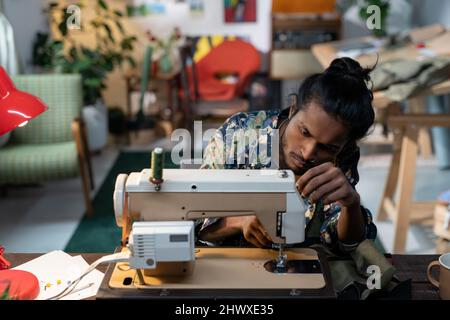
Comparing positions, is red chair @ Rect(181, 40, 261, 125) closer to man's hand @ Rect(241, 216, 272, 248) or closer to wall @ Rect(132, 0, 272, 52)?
wall @ Rect(132, 0, 272, 52)

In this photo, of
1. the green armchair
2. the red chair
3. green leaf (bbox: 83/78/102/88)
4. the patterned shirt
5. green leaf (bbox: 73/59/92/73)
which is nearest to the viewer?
the patterned shirt

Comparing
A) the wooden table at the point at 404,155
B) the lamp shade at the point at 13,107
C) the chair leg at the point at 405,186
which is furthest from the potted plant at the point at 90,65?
the lamp shade at the point at 13,107

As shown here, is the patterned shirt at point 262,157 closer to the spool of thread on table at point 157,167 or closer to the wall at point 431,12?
the spool of thread on table at point 157,167

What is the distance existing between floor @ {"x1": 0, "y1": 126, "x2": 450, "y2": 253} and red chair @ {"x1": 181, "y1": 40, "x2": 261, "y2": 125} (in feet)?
1.93

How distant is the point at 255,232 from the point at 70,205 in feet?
8.33

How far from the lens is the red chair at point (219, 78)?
489cm

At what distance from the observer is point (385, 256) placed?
146cm

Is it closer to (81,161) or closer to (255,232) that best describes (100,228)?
(81,161)

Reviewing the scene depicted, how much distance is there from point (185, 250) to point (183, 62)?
3.78 meters

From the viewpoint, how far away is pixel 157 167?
122 cm

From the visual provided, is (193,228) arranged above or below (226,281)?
above

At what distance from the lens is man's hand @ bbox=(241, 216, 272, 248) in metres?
1.39

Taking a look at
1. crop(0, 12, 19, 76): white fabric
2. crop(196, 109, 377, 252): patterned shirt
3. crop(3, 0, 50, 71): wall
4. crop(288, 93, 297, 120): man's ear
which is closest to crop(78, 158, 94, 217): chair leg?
crop(0, 12, 19, 76): white fabric

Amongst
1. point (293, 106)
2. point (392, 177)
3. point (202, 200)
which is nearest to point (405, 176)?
point (392, 177)
